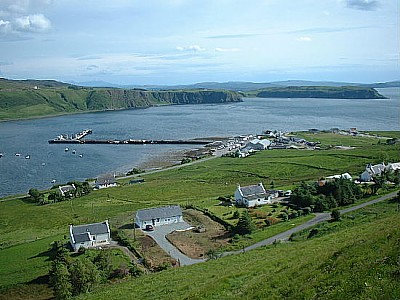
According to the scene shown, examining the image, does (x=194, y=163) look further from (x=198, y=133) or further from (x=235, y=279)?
(x=235, y=279)

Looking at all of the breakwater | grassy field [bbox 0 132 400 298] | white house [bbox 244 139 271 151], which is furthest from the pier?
grassy field [bbox 0 132 400 298]

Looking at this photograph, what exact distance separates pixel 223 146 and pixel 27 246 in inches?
2430

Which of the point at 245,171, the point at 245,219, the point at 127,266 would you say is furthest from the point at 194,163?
the point at 127,266

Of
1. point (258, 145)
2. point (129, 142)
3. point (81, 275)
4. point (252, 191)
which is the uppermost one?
point (81, 275)

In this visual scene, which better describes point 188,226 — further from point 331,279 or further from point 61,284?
point 331,279

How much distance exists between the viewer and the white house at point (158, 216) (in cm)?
3634

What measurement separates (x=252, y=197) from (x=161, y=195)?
13143 mm

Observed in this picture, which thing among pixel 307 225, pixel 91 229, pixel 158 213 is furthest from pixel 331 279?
pixel 158 213

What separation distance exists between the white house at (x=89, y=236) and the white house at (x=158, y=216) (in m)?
3.91

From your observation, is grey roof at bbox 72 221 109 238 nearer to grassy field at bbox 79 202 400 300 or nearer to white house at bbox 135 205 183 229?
white house at bbox 135 205 183 229

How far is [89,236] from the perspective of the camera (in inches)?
1247

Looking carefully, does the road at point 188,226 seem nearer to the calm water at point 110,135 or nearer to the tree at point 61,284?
the tree at point 61,284

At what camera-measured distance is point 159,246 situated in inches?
1247

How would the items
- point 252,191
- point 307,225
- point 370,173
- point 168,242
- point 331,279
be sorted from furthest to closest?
point 370,173
point 252,191
point 168,242
point 307,225
point 331,279
